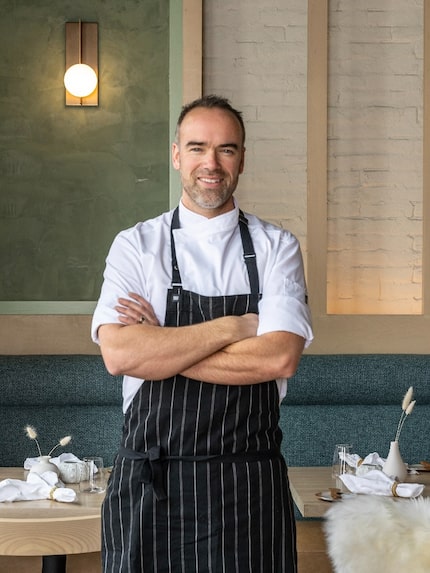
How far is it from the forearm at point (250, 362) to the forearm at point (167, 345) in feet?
0.06

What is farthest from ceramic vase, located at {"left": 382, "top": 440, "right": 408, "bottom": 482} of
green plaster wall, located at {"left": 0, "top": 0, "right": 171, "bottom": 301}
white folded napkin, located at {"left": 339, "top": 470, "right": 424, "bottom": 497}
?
green plaster wall, located at {"left": 0, "top": 0, "right": 171, "bottom": 301}

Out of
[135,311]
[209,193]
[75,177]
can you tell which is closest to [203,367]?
[135,311]

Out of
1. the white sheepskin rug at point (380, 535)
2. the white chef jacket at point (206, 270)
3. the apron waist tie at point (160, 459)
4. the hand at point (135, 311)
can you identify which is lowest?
the white sheepskin rug at point (380, 535)

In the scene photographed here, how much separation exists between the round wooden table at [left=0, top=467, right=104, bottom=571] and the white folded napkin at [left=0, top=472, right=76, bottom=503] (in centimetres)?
10

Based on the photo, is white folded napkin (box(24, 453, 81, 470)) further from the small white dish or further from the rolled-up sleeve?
the rolled-up sleeve

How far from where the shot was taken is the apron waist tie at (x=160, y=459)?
6.90ft

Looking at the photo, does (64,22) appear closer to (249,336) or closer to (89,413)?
(89,413)

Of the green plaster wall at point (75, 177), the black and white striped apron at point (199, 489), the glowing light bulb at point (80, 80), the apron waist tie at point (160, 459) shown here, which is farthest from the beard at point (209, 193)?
the glowing light bulb at point (80, 80)

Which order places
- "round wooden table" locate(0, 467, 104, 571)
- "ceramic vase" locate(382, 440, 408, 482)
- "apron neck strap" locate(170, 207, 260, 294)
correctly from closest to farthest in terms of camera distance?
"apron neck strap" locate(170, 207, 260, 294), "round wooden table" locate(0, 467, 104, 571), "ceramic vase" locate(382, 440, 408, 482)

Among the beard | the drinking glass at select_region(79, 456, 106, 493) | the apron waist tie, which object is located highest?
the beard

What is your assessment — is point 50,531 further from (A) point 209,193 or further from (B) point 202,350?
(A) point 209,193

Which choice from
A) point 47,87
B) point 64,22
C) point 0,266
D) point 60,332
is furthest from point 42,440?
point 64,22

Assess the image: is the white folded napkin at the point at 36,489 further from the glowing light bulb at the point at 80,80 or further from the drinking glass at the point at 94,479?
the glowing light bulb at the point at 80,80

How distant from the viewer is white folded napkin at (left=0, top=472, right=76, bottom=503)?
3.04 meters
